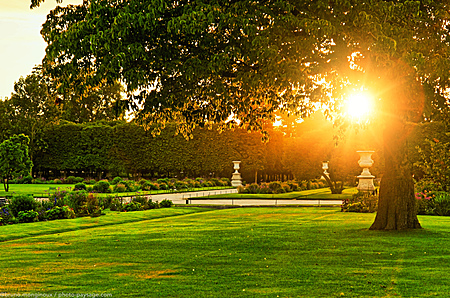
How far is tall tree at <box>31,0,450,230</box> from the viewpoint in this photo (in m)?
11.7

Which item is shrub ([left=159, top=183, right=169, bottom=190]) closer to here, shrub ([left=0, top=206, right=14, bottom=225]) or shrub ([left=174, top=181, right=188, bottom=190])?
shrub ([left=174, top=181, right=188, bottom=190])

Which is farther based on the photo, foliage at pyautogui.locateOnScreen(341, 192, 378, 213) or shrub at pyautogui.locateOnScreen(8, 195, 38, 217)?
foliage at pyautogui.locateOnScreen(341, 192, 378, 213)

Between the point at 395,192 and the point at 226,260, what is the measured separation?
6.76 m

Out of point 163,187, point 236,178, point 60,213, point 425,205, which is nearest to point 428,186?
point 425,205

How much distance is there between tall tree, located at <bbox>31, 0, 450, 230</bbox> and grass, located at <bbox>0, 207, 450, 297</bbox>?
11.4ft

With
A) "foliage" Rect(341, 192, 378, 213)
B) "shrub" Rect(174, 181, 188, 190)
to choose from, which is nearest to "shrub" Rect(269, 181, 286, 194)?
"shrub" Rect(174, 181, 188, 190)

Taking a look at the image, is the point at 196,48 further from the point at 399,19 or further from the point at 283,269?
the point at 283,269

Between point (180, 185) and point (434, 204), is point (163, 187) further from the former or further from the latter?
point (434, 204)

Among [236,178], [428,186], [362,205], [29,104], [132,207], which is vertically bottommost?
[132,207]

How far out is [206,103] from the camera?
16875mm

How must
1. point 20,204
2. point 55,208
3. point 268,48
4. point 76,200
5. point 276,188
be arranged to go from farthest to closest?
point 276,188 < point 76,200 < point 55,208 < point 20,204 < point 268,48

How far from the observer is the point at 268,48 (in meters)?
12.0

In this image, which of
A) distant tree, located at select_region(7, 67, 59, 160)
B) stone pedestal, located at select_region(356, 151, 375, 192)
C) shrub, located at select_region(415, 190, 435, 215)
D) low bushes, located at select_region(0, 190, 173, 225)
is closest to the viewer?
low bushes, located at select_region(0, 190, 173, 225)

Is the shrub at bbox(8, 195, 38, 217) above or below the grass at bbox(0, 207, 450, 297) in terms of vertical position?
above
